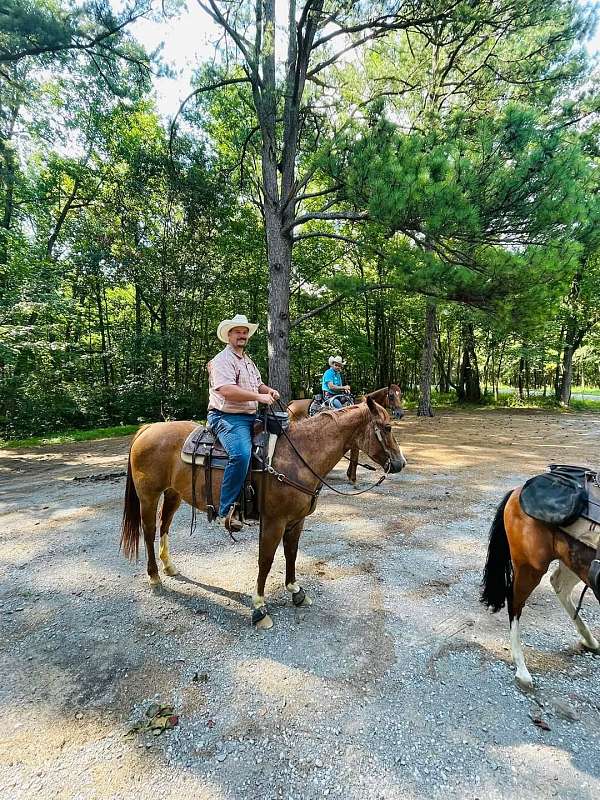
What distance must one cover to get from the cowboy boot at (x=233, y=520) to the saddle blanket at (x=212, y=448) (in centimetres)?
36

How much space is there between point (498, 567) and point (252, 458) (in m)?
1.97

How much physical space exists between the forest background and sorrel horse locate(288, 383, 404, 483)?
113 cm

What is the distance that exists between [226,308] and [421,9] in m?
11.0

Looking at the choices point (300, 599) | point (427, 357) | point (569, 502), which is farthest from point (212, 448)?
point (427, 357)

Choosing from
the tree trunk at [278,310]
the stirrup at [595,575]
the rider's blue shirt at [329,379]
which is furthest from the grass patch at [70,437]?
the stirrup at [595,575]

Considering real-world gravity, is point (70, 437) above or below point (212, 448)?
below

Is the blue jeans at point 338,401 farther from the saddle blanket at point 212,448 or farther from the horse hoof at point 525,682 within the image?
the horse hoof at point 525,682

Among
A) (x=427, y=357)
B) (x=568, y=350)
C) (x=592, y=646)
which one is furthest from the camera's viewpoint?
(x=568, y=350)

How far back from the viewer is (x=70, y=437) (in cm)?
1161

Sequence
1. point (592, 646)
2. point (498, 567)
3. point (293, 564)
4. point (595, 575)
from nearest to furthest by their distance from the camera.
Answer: point (595, 575) → point (592, 646) → point (498, 567) → point (293, 564)

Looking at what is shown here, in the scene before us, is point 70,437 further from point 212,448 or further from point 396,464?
point 396,464

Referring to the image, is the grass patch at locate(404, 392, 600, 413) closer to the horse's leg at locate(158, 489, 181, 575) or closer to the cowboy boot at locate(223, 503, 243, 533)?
the horse's leg at locate(158, 489, 181, 575)

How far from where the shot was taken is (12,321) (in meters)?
8.02

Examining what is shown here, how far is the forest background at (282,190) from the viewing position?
595 centimetres
